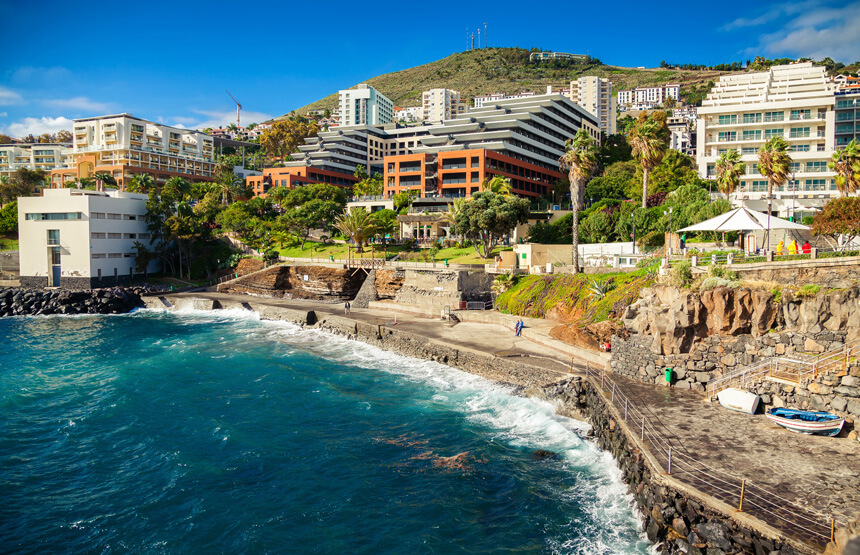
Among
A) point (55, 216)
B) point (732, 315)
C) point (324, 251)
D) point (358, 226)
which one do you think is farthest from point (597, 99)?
point (732, 315)

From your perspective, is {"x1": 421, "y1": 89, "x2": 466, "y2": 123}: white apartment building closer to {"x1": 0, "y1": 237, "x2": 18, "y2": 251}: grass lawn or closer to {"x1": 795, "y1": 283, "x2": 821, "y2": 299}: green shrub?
{"x1": 0, "y1": 237, "x2": 18, "y2": 251}: grass lawn

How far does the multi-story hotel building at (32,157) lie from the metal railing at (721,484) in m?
170

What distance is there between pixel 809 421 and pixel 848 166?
88.5 feet

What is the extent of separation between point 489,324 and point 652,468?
24766 mm

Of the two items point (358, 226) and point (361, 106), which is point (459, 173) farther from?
point (361, 106)

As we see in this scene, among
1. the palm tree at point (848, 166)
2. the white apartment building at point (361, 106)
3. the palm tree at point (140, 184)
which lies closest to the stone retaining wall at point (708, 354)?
the palm tree at point (848, 166)

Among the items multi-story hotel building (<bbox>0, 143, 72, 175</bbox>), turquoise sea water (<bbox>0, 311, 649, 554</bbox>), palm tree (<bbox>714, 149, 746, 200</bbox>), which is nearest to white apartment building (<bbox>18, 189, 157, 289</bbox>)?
turquoise sea water (<bbox>0, 311, 649, 554</bbox>)

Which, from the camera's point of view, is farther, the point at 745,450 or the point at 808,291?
the point at 808,291

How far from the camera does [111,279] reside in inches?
2596

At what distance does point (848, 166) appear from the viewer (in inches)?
1380

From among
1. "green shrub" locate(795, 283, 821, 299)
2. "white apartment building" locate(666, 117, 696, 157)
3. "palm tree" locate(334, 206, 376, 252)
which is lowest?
"green shrub" locate(795, 283, 821, 299)

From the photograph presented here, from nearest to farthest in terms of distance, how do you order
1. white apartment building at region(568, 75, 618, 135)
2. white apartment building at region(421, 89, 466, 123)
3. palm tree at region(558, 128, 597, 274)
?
palm tree at region(558, 128, 597, 274) < white apartment building at region(568, 75, 618, 135) < white apartment building at region(421, 89, 466, 123)

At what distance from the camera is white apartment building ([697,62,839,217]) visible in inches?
2212

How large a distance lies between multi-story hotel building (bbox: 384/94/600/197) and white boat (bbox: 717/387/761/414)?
61.2m
